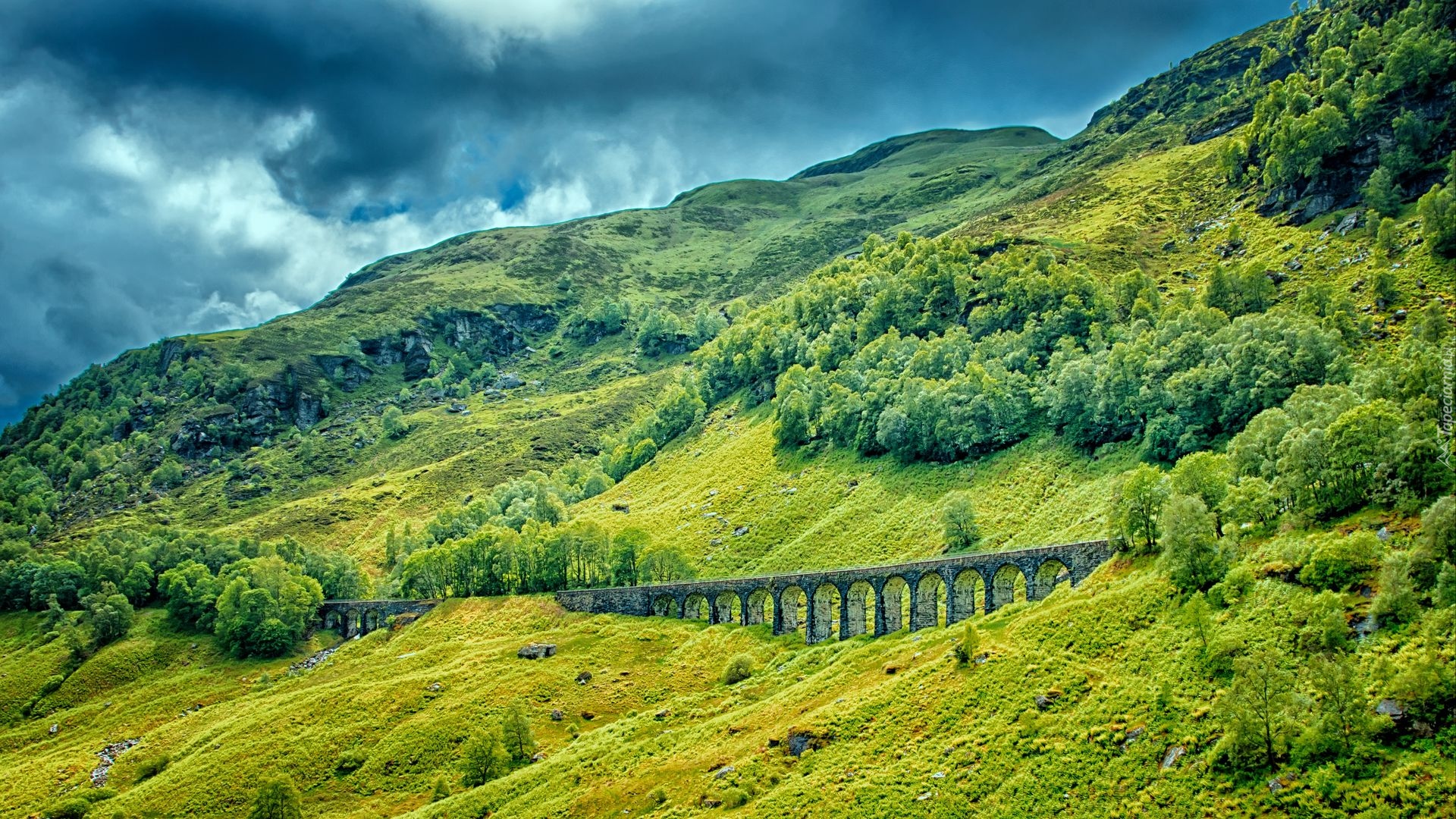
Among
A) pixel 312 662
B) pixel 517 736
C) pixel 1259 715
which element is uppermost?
pixel 1259 715

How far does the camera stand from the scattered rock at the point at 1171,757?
43594 millimetres

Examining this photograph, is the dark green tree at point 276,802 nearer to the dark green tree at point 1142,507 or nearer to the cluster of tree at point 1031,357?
the dark green tree at point 1142,507

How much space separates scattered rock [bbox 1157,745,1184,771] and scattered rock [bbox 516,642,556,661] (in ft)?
239

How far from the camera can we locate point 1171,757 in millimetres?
43969

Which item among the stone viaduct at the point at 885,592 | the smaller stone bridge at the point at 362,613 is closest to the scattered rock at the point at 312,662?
the smaller stone bridge at the point at 362,613

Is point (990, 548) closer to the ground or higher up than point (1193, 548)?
closer to the ground

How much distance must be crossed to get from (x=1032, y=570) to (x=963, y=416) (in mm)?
49594

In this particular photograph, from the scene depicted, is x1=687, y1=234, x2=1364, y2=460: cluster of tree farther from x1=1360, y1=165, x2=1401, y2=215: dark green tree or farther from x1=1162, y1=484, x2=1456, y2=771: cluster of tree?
x1=1162, y1=484, x2=1456, y2=771: cluster of tree

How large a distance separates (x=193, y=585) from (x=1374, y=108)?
22335cm

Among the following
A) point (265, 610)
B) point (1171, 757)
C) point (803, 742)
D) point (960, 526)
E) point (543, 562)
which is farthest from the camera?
point (265, 610)

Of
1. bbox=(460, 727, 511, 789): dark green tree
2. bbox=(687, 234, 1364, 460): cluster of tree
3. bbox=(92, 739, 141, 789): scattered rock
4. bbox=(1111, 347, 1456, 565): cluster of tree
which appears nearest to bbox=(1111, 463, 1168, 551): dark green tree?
bbox=(1111, 347, 1456, 565): cluster of tree

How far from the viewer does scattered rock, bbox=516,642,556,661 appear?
101125mm

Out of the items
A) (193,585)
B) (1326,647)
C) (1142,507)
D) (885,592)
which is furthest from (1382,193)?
(193,585)

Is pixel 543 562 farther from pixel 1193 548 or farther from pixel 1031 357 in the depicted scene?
pixel 1193 548
